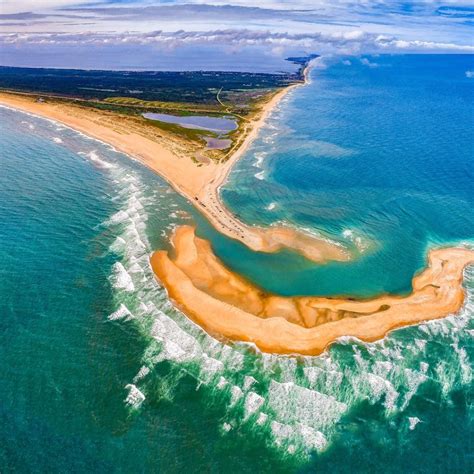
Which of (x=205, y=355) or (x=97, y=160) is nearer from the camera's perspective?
(x=205, y=355)

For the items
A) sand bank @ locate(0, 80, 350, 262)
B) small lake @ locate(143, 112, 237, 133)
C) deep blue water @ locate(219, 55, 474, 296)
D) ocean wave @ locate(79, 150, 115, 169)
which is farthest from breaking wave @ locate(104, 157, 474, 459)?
small lake @ locate(143, 112, 237, 133)

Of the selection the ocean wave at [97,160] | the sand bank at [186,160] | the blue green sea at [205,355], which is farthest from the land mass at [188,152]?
the ocean wave at [97,160]

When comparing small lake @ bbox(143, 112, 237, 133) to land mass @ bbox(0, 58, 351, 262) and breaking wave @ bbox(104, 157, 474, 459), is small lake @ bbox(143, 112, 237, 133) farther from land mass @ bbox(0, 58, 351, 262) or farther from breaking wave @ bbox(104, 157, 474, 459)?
breaking wave @ bbox(104, 157, 474, 459)

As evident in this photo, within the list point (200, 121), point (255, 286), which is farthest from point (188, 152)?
point (255, 286)

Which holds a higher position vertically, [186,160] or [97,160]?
[97,160]

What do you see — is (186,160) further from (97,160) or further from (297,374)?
(297,374)

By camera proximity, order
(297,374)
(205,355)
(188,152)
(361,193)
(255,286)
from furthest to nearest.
A: (188,152) → (361,193) → (255,286) → (205,355) → (297,374)
